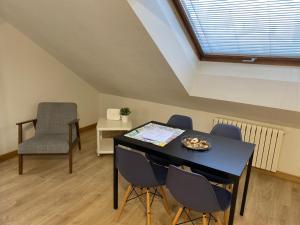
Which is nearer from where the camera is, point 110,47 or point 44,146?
point 110,47

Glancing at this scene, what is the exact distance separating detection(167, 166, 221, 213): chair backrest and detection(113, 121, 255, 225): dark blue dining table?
0.56 feet

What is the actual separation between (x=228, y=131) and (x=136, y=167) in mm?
1099

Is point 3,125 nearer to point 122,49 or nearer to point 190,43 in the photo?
point 122,49

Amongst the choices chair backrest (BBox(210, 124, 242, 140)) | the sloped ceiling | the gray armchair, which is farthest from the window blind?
the gray armchair

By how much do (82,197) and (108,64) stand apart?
1.56 meters

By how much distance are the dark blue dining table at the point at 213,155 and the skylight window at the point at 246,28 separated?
95cm

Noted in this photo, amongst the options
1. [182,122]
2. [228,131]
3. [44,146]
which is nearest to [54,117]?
[44,146]

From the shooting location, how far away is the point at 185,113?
3.58 metres

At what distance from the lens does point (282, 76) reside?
2318 mm

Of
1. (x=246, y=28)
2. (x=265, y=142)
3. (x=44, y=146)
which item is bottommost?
(x=44, y=146)

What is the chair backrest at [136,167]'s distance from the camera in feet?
5.94

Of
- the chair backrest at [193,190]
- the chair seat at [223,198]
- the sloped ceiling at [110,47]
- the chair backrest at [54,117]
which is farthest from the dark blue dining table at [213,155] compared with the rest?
the chair backrest at [54,117]

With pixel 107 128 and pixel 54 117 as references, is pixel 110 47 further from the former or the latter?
pixel 54 117

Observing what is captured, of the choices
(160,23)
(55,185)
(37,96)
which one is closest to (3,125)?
(37,96)
